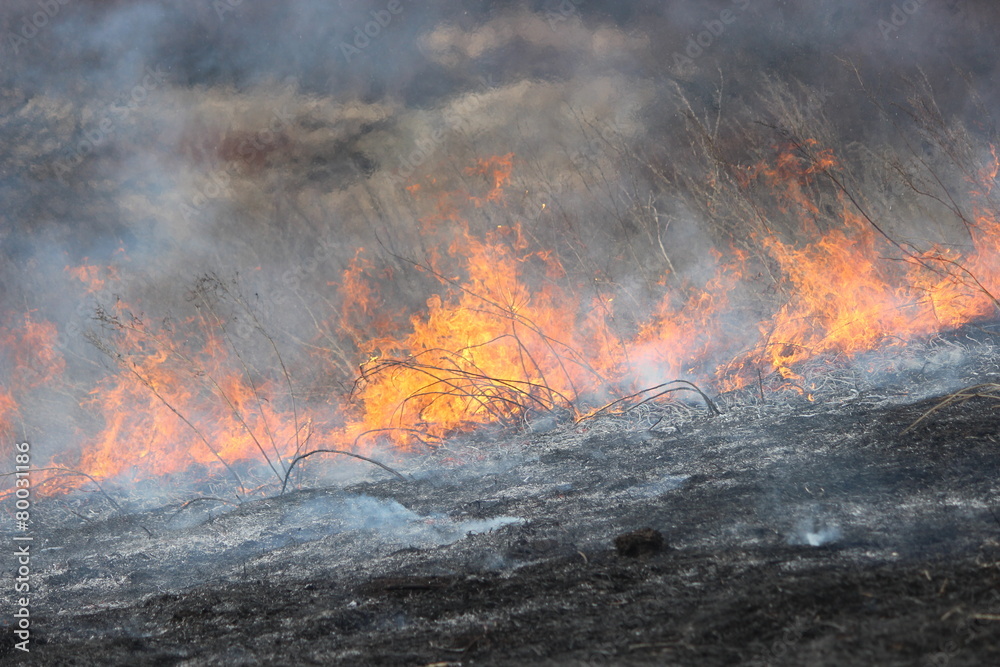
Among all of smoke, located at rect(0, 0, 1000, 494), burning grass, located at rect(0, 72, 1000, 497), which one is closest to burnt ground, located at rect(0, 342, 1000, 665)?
burning grass, located at rect(0, 72, 1000, 497)

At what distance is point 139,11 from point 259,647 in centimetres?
845

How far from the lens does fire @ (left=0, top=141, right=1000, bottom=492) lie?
6.59 m

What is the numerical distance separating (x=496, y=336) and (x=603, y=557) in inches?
165

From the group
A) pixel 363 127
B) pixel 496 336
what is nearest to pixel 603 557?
pixel 496 336

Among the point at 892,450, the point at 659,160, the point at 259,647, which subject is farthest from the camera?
the point at 659,160

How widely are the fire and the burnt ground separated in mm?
859

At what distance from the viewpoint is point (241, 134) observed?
902 cm

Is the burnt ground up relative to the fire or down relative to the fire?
down

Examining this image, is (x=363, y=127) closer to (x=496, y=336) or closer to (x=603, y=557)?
(x=496, y=336)

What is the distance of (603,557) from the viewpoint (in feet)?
11.8

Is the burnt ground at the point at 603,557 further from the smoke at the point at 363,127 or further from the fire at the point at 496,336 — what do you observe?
the smoke at the point at 363,127

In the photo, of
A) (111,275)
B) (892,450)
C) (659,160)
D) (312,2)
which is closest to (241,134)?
(312,2)

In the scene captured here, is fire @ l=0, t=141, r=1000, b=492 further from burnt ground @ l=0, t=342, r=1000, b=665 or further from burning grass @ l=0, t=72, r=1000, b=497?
burnt ground @ l=0, t=342, r=1000, b=665

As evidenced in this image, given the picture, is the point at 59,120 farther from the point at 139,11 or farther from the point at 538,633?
the point at 538,633
